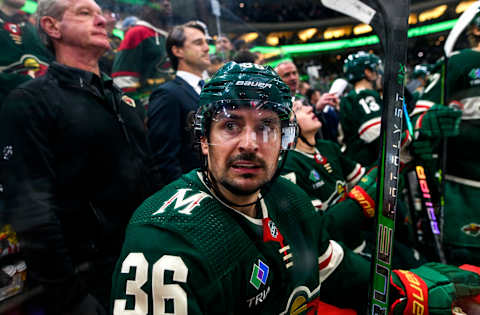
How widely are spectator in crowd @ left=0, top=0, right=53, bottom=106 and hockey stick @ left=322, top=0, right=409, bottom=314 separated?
1.30 meters

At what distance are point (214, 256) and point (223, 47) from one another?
3.40 meters

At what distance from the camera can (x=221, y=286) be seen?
80 centimetres

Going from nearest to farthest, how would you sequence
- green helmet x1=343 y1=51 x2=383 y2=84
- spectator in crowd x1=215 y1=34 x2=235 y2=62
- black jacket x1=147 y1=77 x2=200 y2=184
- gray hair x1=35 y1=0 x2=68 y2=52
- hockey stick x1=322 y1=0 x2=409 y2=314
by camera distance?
hockey stick x1=322 y1=0 x2=409 y2=314 → gray hair x1=35 y1=0 x2=68 y2=52 → black jacket x1=147 y1=77 x2=200 y2=184 → green helmet x1=343 y1=51 x2=383 y2=84 → spectator in crowd x1=215 y1=34 x2=235 y2=62

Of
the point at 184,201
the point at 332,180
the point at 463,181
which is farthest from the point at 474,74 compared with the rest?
the point at 184,201

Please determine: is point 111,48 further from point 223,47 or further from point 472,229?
point 472,229

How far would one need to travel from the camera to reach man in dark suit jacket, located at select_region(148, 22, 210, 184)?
1962 mm

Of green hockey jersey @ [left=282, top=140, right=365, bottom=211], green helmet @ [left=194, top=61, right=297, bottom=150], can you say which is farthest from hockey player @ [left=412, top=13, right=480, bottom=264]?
green helmet @ [left=194, top=61, right=297, bottom=150]

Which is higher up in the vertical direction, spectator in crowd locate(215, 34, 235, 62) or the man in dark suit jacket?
spectator in crowd locate(215, 34, 235, 62)

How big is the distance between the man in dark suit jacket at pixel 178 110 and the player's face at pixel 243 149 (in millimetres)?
846

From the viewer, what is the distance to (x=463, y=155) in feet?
6.86

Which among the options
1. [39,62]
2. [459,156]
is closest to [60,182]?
[39,62]

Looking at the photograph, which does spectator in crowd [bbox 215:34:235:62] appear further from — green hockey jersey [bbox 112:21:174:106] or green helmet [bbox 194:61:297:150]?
green helmet [bbox 194:61:297:150]

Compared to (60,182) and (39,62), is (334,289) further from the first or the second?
(39,62)

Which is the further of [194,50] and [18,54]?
[194,50]
